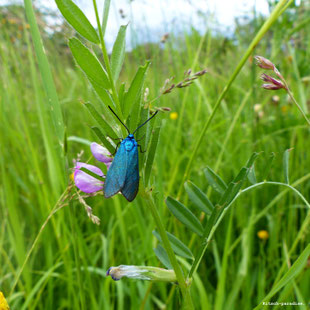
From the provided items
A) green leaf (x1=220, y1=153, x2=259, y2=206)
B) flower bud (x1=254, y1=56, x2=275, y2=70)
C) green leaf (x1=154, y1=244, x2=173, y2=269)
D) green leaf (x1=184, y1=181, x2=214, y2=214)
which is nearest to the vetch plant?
flower bud (x1=254, y1=56, x2=275, y2=70)

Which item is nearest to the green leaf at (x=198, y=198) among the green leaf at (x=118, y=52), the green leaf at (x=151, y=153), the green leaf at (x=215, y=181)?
the green leaf at (x=215, y=181)

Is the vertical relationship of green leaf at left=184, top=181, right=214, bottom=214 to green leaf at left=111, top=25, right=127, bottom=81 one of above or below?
below

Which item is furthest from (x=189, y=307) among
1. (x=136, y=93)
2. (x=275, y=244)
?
(x=275, y=244)

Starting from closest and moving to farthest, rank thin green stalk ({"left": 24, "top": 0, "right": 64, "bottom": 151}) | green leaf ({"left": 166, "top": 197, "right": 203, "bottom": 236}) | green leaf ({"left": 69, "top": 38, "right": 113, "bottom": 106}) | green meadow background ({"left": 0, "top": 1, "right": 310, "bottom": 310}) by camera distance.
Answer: green leaf ({"left": 69, "top": 38, "right": 113, "bottom": 106}), green leaf ({"left": 166, "top": 197, "right": 203, "bottom": 236}), thin green stalk ({"left": 24, "top": 0, "right": 64, "bottom": 151}), green meadow background ({"left": 0, "top": 1, "right": 310, "bottom": 310})

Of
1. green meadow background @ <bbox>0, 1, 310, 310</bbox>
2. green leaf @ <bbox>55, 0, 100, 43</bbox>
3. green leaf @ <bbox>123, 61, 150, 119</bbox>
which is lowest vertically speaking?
green meadow background @ <bbox>0, 1, 310, 310</bbox>

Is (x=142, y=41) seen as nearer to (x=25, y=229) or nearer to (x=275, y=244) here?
(x=25, y=229)

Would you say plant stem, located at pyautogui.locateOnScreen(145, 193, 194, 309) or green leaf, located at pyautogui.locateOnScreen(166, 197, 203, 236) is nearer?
plant stem, located at pyautogui.locateOnScreen(145, 193, 194, 309)

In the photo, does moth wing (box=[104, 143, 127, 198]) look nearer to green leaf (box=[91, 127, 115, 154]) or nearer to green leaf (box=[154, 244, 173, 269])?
green leaf (box=[91, 127, 115, 154])
